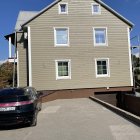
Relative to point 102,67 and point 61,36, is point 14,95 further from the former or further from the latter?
point 102,67

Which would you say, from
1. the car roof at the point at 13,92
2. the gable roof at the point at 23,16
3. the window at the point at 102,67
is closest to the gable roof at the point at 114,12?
the window at the point at 102,67

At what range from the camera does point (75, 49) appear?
89.5 feet

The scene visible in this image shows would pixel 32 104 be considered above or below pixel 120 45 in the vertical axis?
below

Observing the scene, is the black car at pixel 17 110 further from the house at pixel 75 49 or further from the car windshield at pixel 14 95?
the house at pixel 75 49

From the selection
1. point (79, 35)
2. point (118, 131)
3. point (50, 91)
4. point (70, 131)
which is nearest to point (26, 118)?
point (70, 131)

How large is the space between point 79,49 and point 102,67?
104 inches

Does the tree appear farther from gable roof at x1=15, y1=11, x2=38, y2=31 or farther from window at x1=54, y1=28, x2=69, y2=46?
window at x1=54, y1=28, x2=69, y2=46

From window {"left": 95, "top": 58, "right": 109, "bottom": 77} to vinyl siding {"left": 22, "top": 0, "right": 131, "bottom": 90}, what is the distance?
0.36 m

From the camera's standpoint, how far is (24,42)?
27.8 metres

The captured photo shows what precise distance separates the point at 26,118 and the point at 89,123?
2.44m

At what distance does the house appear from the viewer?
1053 inches

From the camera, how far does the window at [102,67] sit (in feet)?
90.4

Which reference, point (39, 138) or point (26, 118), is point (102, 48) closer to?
point (26, 118)

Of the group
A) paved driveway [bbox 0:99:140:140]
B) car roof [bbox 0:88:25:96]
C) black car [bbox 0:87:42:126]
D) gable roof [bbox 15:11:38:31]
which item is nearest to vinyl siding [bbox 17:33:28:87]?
gable roof [bbox 15:11:38:31]
